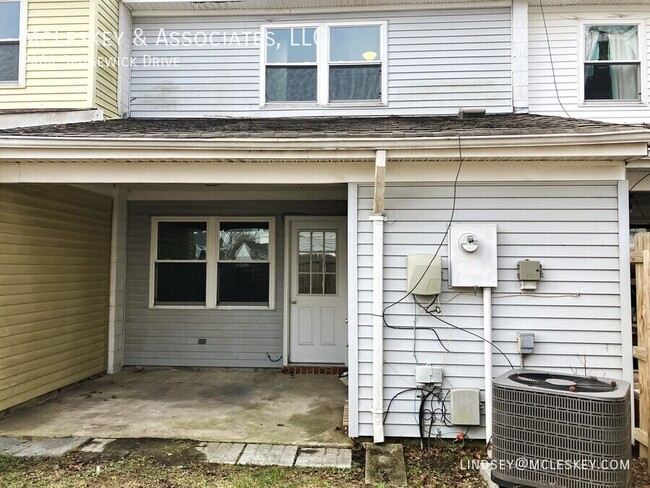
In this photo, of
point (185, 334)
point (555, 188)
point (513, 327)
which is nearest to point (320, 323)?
point (185, 334)

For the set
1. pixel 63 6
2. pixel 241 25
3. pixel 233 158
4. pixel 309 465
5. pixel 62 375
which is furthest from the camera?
pixel 241 25

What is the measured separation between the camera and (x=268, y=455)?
3.65 metres

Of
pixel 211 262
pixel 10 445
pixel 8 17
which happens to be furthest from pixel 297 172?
pixel 8 17

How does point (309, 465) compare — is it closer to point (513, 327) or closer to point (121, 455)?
point (121, 455)

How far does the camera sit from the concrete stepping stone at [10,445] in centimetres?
371

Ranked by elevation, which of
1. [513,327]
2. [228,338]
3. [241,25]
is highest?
[241,25]

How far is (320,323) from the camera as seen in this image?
6.37 m

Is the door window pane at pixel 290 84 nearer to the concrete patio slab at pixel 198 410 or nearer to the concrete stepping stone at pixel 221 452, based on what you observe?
the concrete patio slab at pixel 198 410

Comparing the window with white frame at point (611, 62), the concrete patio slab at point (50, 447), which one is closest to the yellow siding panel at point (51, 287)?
the concrete patio slab at point (50, 447)

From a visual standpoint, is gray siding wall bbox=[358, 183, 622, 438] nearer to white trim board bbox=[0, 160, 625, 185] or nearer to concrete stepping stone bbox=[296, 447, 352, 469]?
white trim board bbox=[0, 160, 625, 185]

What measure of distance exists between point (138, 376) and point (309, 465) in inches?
142

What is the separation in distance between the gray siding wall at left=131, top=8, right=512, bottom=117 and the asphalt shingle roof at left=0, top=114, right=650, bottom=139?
0.39 meters

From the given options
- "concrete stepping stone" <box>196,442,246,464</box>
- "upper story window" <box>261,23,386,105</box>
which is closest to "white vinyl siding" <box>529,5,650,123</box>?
"upper story window" <box>261,23,386,105</box>

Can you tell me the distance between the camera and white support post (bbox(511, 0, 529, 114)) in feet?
18.8
